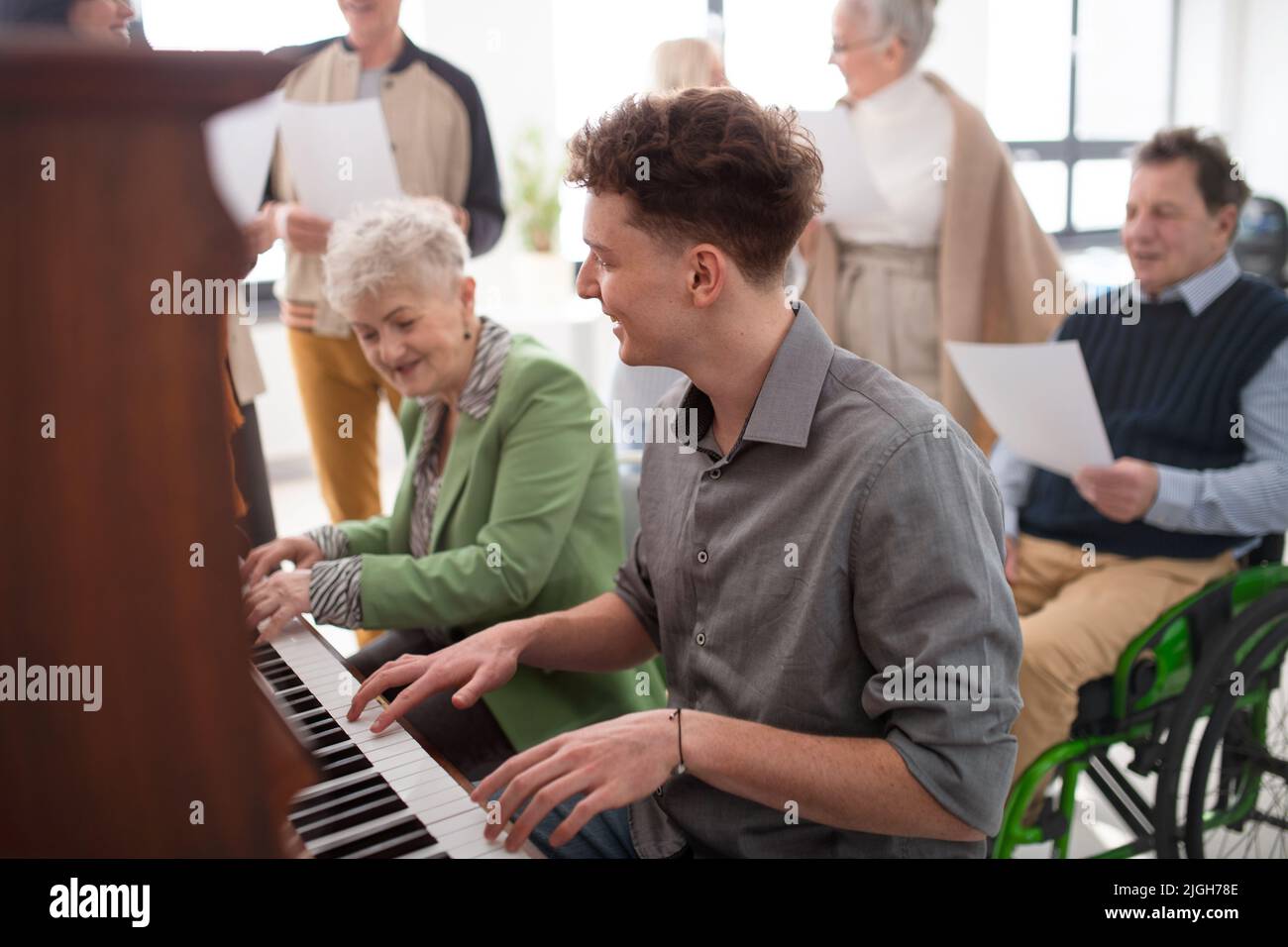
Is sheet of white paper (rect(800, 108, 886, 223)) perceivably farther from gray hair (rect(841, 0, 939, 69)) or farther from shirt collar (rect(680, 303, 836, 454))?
shirt collar (rect(680, 303, 836, 454))

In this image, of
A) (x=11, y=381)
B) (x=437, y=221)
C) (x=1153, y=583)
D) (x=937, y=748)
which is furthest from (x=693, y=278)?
(x=1153, y=583)

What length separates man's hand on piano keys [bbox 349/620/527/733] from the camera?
3.61 feet

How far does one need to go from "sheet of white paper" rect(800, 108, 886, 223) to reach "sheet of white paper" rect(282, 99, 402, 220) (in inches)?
29.7

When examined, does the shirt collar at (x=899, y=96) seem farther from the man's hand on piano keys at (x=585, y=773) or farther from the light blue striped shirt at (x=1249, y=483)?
the man's hand on piano keys at (x=585, y=773)

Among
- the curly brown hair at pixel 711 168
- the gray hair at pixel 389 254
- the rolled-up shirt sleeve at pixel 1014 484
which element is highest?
the curly brown hair at pixel 711 168

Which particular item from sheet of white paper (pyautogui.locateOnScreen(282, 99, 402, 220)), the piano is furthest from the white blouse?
the piano

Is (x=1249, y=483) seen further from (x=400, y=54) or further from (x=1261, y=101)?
(x=1261, y=101)

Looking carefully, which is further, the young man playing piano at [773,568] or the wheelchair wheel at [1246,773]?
the wheelchair wheel at [1246,773]

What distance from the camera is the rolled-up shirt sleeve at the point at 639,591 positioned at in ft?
4.28

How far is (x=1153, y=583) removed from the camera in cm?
186

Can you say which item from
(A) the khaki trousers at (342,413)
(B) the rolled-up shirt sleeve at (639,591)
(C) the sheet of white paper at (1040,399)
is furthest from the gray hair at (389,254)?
(C) the sheet of white paper at (1040,399)

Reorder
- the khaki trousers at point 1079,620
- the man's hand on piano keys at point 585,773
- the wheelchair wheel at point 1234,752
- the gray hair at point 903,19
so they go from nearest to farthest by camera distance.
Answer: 1. the man's hand on piano keys at point 585,773
2. the wheelchair wheel at point 1234,752
3. the khaki trousers at point 1079,620
4. the gray hair at point 903,19

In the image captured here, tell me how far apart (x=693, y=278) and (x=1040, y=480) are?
1.26 metres
